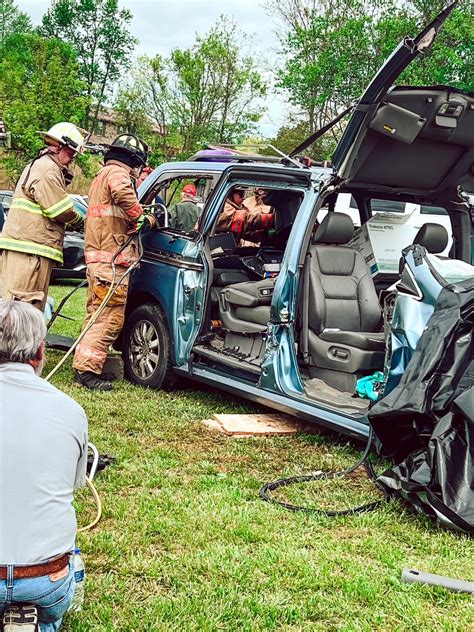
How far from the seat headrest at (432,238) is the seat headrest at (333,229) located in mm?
523

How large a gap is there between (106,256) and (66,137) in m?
1.05

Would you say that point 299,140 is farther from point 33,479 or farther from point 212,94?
point 33,479

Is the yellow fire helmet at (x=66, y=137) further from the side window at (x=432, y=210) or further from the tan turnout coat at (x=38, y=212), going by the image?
the side window at (x=432, y=210)

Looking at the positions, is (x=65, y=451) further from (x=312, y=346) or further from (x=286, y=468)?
(x=312, y=346)

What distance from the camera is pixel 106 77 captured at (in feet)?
164

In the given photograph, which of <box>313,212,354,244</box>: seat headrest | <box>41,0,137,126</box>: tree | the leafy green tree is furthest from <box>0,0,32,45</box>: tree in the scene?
<box>313,212,354,244</box>: seat headrest

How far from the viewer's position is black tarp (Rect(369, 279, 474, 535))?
372cm

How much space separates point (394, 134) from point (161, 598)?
3109mm

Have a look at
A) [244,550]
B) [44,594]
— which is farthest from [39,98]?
[44,594]

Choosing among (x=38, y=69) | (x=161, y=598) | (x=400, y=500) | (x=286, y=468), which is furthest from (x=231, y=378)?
(x=38, y=69)

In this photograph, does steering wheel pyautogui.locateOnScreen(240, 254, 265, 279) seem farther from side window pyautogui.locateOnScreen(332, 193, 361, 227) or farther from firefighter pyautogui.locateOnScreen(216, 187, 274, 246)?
side window pyautogui.locateOnScreen(332, 193, 361, 227)

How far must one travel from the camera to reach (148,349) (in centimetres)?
666

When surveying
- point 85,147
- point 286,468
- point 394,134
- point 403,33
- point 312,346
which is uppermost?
point 403,33

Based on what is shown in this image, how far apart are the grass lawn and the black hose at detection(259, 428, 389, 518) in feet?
0.19
